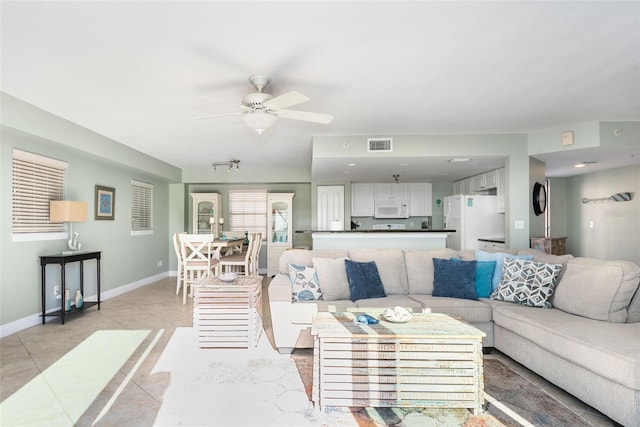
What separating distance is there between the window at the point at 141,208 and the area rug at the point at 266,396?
4144mm

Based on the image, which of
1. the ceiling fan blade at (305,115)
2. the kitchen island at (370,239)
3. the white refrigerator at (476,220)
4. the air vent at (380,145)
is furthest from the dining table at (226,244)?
the white refrigerator at (476,220)

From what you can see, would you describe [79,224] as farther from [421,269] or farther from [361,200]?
[361,200]

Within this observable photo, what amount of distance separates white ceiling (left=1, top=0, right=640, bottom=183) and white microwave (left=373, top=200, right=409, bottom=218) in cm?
391


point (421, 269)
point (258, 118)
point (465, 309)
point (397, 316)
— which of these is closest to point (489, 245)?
point (421, 269)

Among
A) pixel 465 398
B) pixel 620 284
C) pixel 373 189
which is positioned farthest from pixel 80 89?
pixel 373 189

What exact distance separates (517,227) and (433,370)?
358 centimetres

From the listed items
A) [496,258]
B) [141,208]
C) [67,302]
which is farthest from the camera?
[141,208]

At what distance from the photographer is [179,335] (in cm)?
382

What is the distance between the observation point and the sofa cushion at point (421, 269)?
3.75 meters

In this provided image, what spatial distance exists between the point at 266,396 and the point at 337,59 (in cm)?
243

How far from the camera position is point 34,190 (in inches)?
171

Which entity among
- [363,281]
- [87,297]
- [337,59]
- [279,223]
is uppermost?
[337,59]

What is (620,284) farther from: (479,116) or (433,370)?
(479,116)

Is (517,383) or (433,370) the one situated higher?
(433,370)
